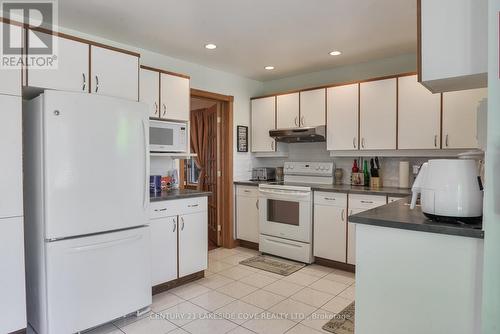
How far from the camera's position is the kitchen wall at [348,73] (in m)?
3.72

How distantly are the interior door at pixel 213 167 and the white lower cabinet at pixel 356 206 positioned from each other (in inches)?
75.9

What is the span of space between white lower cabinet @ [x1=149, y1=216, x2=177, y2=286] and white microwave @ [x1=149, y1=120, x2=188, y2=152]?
28.5 inches

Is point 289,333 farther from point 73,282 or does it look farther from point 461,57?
point 461,57

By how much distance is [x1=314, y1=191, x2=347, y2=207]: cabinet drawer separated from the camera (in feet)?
11.6

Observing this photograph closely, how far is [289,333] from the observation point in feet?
7.64

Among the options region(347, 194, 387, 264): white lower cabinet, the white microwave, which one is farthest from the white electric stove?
the white microwave

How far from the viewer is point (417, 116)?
335 centimetres

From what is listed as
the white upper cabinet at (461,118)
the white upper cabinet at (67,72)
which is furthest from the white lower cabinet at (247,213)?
the white upper cabinet at (67,72)

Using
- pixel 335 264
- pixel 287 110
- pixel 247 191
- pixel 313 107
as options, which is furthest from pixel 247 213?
pixel 313 107

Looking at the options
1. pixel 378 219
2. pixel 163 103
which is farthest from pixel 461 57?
pixel 163 103

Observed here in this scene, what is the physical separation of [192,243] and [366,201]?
1859 mm

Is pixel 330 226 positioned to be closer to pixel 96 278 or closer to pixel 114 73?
pixel 96 278

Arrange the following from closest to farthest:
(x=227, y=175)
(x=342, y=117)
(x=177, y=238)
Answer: (x=177, y=238), (x=342, y=117), (x=227, y=175)

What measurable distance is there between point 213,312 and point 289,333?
671mm
